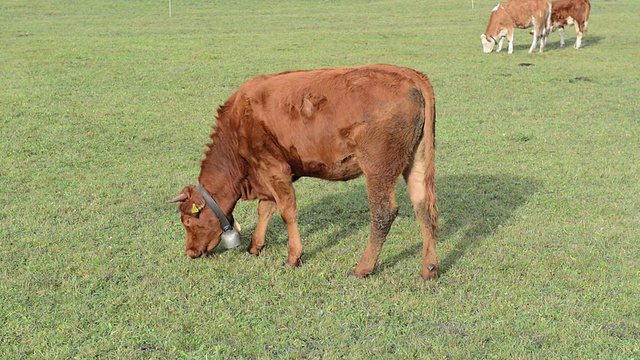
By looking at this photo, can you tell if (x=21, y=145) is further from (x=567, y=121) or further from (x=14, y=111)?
(x=567, y=121)

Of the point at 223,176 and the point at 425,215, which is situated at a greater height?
the point at 223,176

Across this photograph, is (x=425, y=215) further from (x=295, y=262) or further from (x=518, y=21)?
(x=518, y=21)

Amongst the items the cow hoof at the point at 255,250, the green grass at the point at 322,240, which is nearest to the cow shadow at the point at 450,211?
the green grass at the point at 322,240

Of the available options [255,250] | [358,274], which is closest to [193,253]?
[255,250]

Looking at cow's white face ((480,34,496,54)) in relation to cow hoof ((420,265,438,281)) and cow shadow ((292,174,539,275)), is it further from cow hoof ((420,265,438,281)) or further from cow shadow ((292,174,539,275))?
cow hoof ((420,265,438,281))

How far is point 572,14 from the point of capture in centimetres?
2453

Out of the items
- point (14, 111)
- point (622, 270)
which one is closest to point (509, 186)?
point (622, 270)

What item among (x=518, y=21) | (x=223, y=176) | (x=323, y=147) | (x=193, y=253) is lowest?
(x=193, y=253)

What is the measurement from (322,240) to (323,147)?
1.56 metres

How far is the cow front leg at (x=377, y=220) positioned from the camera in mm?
5969

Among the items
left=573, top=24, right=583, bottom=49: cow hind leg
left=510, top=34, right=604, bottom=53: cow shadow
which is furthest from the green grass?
left=510, top=34, right=604, bottom=53: cow shadow

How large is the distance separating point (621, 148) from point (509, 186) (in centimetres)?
305

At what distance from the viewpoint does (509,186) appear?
9.01m

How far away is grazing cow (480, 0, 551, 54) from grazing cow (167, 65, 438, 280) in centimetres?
1849
